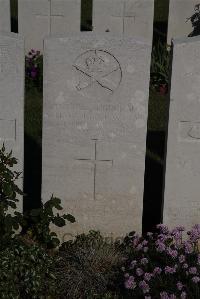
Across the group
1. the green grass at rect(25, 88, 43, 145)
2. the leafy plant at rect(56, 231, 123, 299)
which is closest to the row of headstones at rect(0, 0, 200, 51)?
the green grass at rect(25, 88, 43, 145)

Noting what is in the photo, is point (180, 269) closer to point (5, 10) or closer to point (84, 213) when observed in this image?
point (84, 213)

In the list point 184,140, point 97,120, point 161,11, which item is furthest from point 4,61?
point 161,11

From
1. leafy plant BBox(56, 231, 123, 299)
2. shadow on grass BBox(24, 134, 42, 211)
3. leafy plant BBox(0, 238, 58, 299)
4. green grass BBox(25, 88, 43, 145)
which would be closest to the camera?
leafy plant BBox(0, 238, 58, 299)

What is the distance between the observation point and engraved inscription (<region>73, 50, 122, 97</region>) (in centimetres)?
479

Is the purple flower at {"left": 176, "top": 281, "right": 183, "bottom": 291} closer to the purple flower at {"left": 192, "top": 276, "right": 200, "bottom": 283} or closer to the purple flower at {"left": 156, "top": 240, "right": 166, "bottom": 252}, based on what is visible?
the purple flower at {"left": 192, "top": 276, "right": 200, "bottom": 283}

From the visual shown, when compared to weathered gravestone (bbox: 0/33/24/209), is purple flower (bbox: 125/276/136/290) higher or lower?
lower

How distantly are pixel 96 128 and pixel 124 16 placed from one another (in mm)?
6272

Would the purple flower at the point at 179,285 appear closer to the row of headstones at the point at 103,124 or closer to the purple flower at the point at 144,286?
the purple flower at the point at 144,286

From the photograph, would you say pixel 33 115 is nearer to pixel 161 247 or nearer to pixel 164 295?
pixel 161 247

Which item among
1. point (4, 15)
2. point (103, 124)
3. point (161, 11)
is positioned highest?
point (161, 11)

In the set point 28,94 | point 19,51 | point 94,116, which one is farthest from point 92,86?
point 28,94

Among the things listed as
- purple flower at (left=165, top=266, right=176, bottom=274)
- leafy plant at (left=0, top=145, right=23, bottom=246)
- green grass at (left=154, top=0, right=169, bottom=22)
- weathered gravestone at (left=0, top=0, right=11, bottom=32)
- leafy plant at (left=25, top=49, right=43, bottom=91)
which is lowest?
purple flower at (left=165, top=266, right=176, bottom=274)

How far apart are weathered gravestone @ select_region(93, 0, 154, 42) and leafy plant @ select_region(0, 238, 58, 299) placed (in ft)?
22.1

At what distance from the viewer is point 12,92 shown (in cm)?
481
